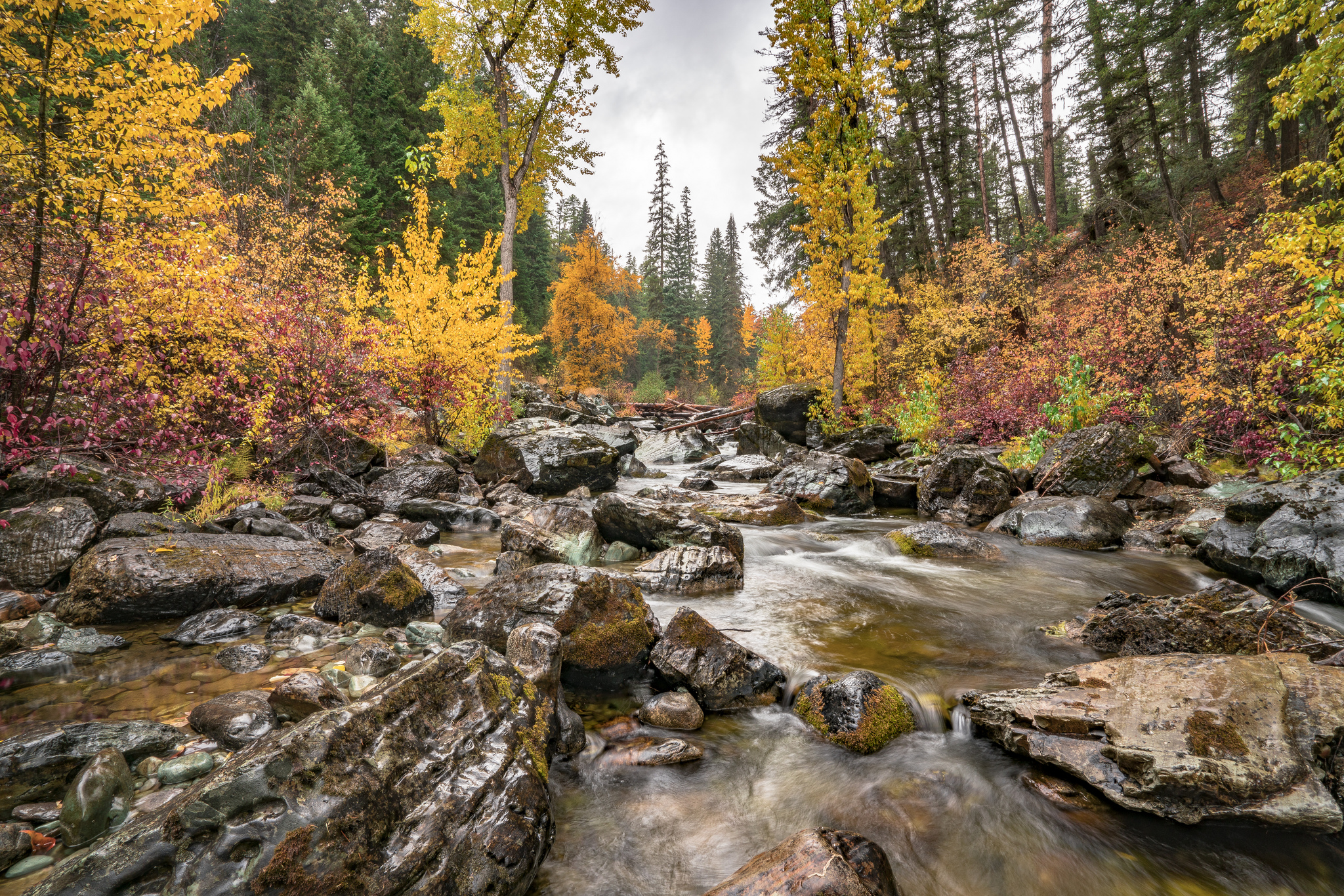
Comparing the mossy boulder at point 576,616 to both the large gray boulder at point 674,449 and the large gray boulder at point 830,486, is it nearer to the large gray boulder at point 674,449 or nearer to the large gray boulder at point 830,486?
the large gray boulder at point 830,486

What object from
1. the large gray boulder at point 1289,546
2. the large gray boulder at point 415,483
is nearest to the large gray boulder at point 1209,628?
the large gray boulder at point 1289,546

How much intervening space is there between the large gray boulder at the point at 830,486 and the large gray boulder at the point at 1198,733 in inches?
255

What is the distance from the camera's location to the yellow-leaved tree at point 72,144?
4316 mm

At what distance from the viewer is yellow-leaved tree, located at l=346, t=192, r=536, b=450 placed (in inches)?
387

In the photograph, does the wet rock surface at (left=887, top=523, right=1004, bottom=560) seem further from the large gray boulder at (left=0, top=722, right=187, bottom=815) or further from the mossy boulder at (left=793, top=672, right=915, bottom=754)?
the large gray boulder at (left=0, top=722, right=187, bottom=815)

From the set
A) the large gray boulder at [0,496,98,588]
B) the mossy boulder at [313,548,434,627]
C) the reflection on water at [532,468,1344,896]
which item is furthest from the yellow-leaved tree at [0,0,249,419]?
the reflection on water at [532,468,1344,896]

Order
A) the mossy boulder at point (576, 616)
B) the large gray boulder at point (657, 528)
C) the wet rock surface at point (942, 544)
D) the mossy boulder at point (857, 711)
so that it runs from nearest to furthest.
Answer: the mossy boulder at point (857, 711) → the mossy boulder at point (576, 616) → the large gray boulder at point (657, 528) → the wet rock surface at point (942, 544)

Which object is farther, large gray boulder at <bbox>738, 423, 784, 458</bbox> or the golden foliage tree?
the golden foliage tree

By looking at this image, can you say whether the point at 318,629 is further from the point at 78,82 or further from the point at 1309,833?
the point at 1309,833

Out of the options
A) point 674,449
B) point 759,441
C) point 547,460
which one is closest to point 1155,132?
point 759,441

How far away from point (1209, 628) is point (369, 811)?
548 centimetres

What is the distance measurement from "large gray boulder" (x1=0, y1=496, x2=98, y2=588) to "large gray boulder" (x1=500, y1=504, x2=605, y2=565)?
369cm

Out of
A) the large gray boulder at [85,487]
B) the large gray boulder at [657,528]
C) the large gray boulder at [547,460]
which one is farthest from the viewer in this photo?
the large gray boulder at [547,460]

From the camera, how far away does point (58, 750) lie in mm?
2562
